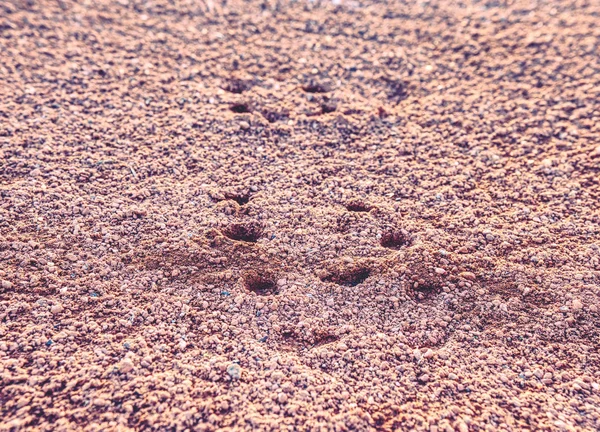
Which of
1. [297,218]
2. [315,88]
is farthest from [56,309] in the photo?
[315,88]

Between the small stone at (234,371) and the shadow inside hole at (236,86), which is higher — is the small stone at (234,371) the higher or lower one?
the lower one

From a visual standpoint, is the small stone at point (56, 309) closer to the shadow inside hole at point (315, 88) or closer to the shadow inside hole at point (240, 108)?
the shadow inside hole at point (240, 108)

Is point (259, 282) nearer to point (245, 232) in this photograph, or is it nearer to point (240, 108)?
point (245, 232)

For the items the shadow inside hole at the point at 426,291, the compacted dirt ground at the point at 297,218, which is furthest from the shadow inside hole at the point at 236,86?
the shadow inside hole at the point at 426,291

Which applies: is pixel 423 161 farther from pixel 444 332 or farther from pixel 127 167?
pixel 127 167

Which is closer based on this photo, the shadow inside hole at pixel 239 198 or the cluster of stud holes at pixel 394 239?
the cluster of stud holes at pixel 394 239

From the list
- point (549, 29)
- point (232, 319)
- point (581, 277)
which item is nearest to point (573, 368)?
point (581, 277)

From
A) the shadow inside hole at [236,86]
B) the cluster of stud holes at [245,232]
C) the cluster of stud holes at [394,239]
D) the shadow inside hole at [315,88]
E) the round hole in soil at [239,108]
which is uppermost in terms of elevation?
the shadow inside hole at [315,88]
